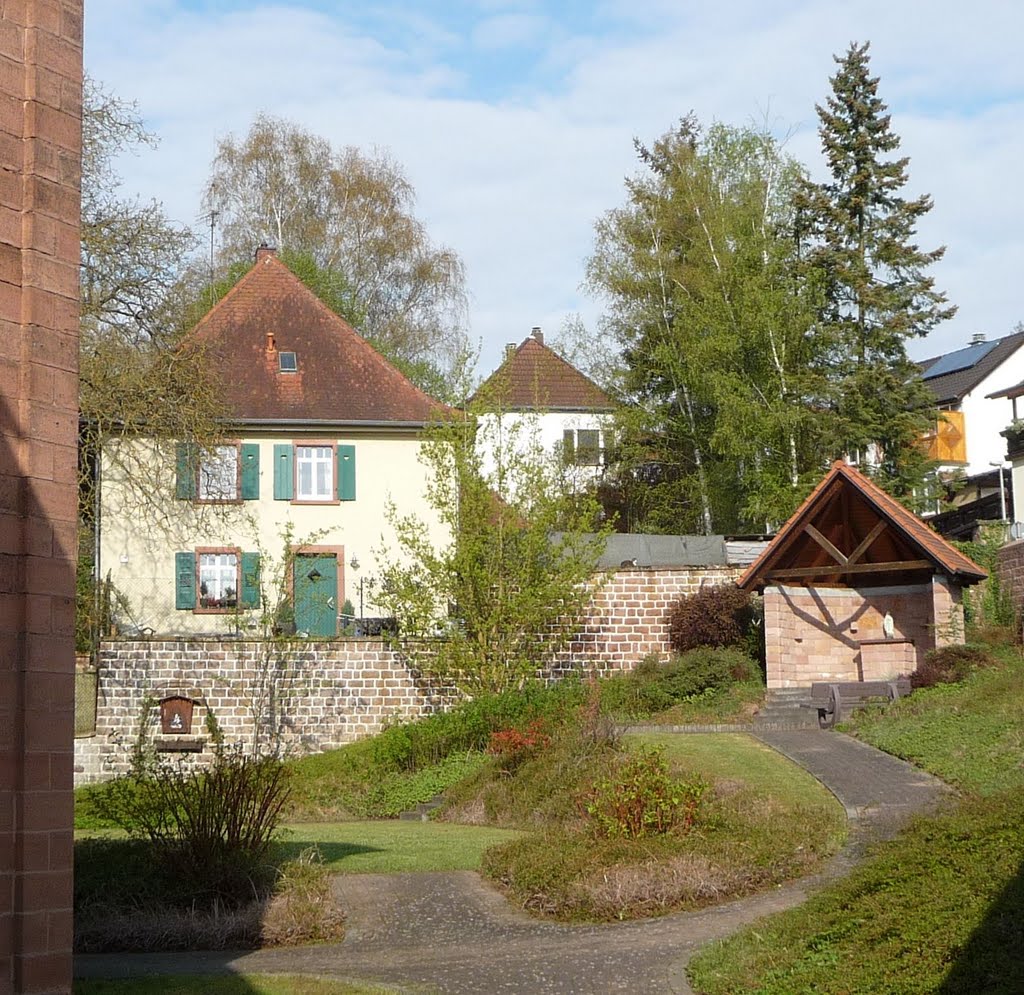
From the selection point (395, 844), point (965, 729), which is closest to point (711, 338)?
point (965, 729)

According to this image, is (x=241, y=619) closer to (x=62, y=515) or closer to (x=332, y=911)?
(x=332, y=911)

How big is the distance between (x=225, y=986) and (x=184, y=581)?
21601mm

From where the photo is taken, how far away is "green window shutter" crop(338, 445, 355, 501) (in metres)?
31.8

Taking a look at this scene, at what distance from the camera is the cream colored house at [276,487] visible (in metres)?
30.1

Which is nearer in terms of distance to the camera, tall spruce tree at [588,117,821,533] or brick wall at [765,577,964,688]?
brick wall at [765,577,964,688]

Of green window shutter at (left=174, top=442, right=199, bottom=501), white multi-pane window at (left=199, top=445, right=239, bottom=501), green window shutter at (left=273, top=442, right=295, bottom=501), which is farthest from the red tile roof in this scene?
green window shutter at (left=174, top=442, right=199, bottom=501)

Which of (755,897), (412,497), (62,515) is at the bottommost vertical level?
(755,897)

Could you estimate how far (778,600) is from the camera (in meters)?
27.2

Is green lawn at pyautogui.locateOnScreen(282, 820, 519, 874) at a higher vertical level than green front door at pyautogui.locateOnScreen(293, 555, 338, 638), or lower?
lower

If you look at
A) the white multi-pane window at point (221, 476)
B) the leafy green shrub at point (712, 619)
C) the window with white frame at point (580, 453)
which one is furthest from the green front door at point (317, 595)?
the window with white frame at point (580, 453)

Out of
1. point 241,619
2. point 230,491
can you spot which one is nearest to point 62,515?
point 241,619

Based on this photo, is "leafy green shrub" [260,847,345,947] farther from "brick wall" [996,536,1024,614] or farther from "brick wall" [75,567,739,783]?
"brick wall" [996,536,1024,614]

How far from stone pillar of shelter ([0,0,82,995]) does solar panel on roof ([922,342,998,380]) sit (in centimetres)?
4464

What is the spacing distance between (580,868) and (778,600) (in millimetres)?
15405
